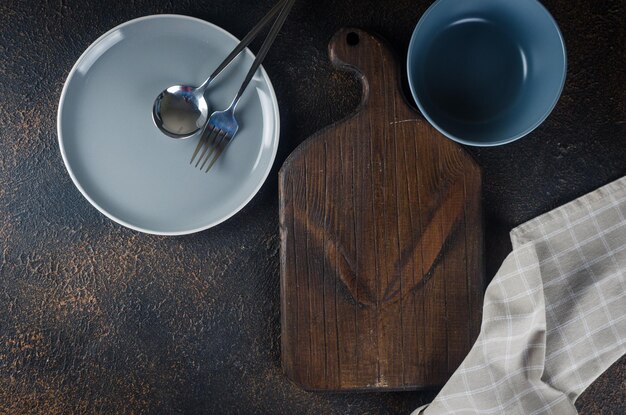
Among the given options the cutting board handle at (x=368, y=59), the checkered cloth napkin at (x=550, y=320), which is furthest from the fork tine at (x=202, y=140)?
the checkered cloth napkin at (x=550, y=320)

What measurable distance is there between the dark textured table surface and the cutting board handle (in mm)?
41

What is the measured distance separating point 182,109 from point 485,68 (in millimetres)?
319

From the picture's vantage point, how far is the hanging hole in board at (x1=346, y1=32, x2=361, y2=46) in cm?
62

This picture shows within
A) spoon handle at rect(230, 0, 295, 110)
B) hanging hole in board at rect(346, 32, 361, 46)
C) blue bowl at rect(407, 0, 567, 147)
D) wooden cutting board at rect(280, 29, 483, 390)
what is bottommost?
wooden cutting board at rect(280, 29, 483, 390)

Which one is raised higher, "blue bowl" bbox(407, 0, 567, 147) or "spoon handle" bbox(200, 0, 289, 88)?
"spoon handle" bbox(200, 0, 289, 88)

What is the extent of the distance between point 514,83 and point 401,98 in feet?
0.39

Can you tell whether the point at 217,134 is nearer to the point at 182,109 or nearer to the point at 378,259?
the point at 182,109

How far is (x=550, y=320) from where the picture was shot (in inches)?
24.6

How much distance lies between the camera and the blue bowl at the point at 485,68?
60 cm

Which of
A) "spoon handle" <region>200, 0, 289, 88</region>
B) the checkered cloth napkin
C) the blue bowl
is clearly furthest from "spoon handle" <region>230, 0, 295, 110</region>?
the checkered cloth napkin

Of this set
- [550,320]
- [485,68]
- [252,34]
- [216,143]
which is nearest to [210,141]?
[216,143]

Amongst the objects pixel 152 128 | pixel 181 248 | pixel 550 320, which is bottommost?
pixel 550 320

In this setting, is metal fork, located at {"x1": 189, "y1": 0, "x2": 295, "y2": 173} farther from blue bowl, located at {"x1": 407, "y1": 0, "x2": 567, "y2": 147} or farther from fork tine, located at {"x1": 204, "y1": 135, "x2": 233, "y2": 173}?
blue bowl, located at {"x1": 407, "y1": 0, "x2": 567, "y2": 147}

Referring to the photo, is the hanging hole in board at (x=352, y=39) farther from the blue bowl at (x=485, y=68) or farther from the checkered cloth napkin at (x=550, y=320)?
the checkered cloth napkin at (x=550, y=320)
